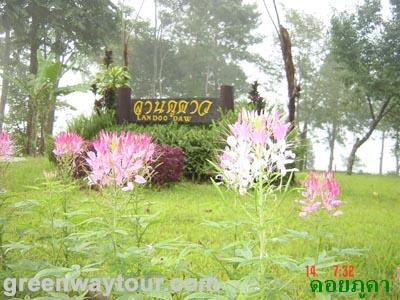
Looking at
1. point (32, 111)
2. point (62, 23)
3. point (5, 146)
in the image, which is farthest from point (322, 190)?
point (62, 23)

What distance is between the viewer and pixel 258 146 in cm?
187

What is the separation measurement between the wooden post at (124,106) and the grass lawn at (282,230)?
145 inches

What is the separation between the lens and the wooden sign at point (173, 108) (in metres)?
12.1

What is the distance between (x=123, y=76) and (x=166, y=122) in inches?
129

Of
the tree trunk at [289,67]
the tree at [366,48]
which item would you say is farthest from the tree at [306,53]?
the tree trunk at [289,67]

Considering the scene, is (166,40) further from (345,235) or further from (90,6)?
(345,235)

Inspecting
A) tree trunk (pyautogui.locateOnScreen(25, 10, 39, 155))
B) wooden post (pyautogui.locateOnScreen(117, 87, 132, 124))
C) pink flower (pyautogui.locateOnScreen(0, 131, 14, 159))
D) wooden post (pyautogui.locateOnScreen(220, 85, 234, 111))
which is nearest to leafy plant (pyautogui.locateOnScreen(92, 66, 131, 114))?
wooden post (pyautogui.locateOnScreen(117, 87, 132, 124))

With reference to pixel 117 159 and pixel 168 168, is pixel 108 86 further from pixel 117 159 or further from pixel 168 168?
pixel 117 159

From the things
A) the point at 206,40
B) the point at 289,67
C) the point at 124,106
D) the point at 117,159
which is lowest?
the point at 117,159

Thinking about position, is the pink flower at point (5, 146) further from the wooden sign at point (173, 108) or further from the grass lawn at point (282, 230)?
the wooden sign at point (173, 108)

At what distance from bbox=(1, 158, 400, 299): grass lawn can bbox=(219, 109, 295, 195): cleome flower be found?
0.19m

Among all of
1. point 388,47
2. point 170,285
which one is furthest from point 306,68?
point 170,285

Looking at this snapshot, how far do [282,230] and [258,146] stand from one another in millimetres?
3932

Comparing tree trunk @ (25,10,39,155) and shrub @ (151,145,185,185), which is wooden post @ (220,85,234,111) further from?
tree trunk @ (25,10,39,155)
